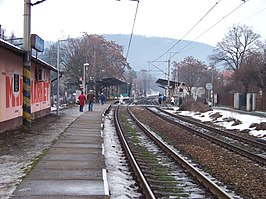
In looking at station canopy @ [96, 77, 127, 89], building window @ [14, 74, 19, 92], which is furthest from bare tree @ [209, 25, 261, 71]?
building window @ [14, 74, 19, 92]

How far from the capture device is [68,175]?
9.51 meters

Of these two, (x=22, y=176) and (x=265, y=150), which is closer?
(x=22, y=176)

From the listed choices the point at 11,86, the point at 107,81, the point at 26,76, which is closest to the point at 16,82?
the point at 11,86

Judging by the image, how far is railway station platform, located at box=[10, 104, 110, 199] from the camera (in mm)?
7766

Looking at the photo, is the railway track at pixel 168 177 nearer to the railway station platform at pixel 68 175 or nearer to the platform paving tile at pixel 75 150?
the railway station platform at pixel 68 175

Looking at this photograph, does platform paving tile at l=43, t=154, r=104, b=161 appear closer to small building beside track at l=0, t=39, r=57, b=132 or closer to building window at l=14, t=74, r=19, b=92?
small building beside track at l=0, t=39, r=57, b=132

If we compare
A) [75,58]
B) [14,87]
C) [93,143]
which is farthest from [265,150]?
[75,58]

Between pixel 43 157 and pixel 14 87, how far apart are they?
9225 millimetres

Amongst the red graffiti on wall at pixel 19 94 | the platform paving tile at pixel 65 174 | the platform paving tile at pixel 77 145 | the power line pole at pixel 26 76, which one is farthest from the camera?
the red graffiti on wall at pixel 19 94

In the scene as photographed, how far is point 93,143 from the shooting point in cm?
1566

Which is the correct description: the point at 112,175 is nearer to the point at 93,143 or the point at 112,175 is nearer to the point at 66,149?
the point at 66,149

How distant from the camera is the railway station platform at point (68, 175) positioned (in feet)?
25.5

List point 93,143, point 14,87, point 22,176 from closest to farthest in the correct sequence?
point 22,176
point 93,143
point 14,87

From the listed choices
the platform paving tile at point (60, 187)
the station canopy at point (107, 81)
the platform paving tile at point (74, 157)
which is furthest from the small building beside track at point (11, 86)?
the station canopy at point (107, 81)
